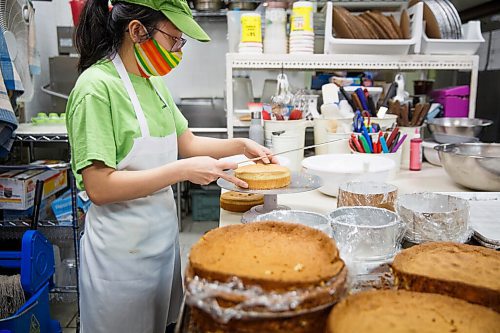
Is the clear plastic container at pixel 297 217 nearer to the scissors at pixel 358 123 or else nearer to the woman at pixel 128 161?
the woman at pixel 128 161

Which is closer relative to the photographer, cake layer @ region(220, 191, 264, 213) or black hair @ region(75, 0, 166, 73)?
black hair @ region(75, 0, 166, 73)

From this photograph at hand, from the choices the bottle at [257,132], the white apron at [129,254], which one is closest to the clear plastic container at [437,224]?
the white apron at [129,254]

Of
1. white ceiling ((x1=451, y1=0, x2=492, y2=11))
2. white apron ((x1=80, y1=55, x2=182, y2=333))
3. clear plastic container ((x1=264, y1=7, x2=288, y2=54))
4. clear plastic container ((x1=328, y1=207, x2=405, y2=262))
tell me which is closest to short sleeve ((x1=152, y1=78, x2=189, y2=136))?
white apron ((x1=80, y1=55, x2=182, y2=333))

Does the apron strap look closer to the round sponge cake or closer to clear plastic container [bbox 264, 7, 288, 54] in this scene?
the round sponge cake

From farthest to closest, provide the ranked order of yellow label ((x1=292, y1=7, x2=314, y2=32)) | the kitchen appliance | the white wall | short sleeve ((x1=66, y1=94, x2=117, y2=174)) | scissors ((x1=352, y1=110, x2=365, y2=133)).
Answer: the white wall, the kitchen appliance, yellow label ((x1=292, y1=7, x2=314, y2=32)), scissors ((x1=352, y1=110, x2=365, y2=133)), short sleeve ((x1=66, y1=94, x2=117, y2=174))

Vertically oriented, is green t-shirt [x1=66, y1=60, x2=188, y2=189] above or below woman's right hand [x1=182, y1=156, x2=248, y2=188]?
above

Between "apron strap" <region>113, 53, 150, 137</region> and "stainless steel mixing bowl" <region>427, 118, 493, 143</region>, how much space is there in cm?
149

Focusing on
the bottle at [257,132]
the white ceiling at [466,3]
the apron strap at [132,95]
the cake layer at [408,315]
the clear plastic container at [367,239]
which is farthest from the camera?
the white ceiling at [466,3]

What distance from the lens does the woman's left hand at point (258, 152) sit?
141 centimetres

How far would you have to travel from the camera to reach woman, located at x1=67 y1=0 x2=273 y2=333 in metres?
1.11

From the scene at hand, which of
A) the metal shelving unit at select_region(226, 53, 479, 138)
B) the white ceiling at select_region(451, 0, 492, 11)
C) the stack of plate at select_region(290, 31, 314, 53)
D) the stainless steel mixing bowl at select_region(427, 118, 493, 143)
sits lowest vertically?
the stainless steel mixing bowl at select_region(427, 118, 493, 143)

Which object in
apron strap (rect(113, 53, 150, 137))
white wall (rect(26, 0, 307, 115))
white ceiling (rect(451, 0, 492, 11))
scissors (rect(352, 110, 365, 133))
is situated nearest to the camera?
apron strap (rect(113, 53, 150, 137))

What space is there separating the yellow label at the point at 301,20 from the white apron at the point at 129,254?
1131 mm

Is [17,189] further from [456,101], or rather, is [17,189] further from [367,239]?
[456,101]
